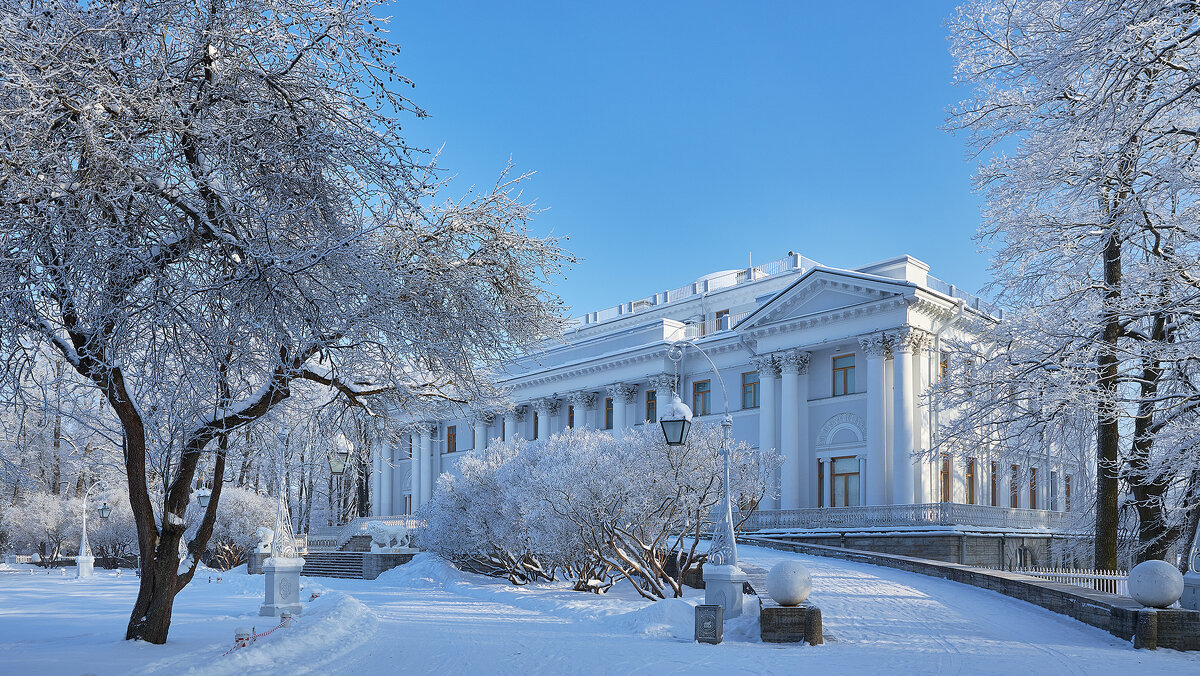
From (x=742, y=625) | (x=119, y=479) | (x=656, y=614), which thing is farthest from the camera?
(x=119, y=479)

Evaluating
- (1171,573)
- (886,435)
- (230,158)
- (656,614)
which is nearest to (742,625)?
(656,614)

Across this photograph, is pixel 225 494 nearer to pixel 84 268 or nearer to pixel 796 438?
pixel 796 438

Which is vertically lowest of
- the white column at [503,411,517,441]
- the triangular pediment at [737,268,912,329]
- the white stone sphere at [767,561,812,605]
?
the white stone sphere at [767,561,812,605]

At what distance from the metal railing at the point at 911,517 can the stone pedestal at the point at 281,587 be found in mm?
21749

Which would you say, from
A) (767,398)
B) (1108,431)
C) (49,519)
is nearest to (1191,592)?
(1108,431)

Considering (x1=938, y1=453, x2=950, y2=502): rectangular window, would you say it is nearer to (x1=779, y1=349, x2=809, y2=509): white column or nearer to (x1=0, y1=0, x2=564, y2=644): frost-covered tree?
(x1=779, y1=349, x2=809, y2=509): white column

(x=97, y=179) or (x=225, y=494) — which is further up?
(x=97, y=179)

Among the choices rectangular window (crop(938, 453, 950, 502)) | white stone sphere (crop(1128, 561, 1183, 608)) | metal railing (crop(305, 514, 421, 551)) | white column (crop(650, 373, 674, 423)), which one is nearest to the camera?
white stone sphere (crop(1128, 561, 1183, 608))

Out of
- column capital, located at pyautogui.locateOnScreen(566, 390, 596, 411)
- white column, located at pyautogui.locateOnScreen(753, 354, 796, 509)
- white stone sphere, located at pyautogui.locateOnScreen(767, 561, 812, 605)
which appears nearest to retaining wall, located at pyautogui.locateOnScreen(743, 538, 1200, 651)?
white stone sphere, located at pyautogui.locateOnScreen(767, 561, 812, 605)

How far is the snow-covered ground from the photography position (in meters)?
11.7

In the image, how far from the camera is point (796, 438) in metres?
39.9

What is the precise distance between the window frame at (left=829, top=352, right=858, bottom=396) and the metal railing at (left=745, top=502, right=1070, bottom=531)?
5394 millimetres

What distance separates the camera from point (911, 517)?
→ 112 feet

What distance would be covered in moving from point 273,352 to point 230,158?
6.51 feet
